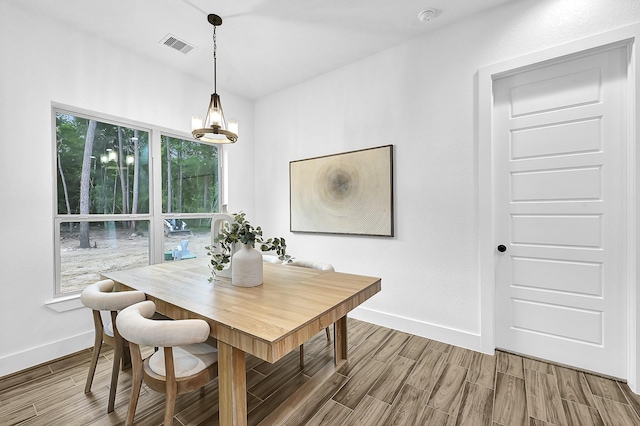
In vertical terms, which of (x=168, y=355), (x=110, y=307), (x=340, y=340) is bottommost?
(x=340, y=340)

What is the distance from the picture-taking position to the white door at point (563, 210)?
1975 millimetres

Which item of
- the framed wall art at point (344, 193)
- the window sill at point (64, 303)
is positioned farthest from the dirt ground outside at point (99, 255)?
the framed wall art at point (344, 193)

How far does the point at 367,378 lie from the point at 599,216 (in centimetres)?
210

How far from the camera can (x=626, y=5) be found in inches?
73.5

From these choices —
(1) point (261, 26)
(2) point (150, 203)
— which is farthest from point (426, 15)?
(2) point (150, 203)

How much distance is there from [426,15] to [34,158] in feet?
11.8

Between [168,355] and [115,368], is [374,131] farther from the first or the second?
[115,368]

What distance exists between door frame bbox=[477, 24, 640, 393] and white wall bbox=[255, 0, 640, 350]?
0.06 meters

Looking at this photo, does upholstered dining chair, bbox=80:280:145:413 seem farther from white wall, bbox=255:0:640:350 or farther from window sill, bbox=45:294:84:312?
white wall, bbox=255:0:640:350

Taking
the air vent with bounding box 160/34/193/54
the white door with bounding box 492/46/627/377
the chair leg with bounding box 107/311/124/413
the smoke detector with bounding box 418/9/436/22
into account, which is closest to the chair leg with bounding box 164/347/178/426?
the chair leg with bounding box 107/311/124/413

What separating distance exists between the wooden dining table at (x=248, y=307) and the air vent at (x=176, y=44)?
2274 millimetres

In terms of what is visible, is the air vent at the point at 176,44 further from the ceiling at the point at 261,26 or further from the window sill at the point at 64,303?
the window sill at the point at 64,303

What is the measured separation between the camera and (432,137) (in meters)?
2.66

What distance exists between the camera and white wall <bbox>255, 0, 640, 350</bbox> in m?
2.21
